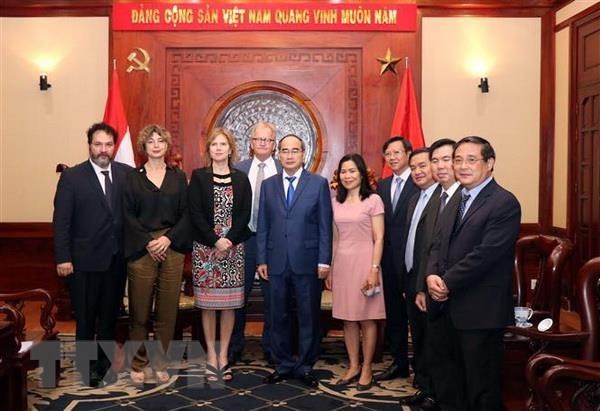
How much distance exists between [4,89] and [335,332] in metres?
4.17

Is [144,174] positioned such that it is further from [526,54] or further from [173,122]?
[526,54]

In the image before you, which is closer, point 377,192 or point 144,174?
point 144,174

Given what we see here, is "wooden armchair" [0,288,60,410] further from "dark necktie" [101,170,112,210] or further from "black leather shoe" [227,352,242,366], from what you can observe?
"black leather shoe" [227,352,242,366]

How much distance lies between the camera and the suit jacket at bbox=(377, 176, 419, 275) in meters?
4.08

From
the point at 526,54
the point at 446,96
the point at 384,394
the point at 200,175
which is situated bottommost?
the point at 384,394

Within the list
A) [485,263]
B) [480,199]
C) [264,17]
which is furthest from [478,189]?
[264,17]

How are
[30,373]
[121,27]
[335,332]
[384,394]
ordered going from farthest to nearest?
1. [121,27]
2. [335,332]
3. [30,373]
4. [384,394]

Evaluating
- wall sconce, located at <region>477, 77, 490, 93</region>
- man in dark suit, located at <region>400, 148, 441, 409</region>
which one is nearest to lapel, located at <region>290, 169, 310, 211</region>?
man in dark suit, located at <region>400, 148, 441, 409</region>

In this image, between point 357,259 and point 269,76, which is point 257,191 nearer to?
point 357,259

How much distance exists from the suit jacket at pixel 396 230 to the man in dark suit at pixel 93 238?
162 cm

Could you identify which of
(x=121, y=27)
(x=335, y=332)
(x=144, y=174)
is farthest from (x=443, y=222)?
(x=121, y=27)

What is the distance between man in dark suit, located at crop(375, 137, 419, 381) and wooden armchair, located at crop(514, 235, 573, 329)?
27.5 inches

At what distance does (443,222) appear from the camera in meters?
3.23

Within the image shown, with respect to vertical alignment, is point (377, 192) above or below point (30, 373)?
above
